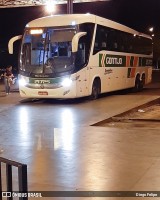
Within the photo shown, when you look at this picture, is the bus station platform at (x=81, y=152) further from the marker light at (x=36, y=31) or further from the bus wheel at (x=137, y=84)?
the bus wheel at (x=137, y=84)

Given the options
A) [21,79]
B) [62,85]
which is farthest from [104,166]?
[21,79]

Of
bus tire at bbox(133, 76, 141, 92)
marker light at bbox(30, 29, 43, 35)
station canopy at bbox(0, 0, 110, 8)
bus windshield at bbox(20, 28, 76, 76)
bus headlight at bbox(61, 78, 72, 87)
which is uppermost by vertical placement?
station canopy at bbox(0, 0, 110, 8)

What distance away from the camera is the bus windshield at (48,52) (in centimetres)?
1648

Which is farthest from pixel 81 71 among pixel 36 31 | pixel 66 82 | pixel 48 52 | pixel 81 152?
pixel 81 152

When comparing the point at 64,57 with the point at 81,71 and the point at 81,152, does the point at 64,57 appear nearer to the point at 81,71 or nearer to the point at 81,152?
the point at 81,71

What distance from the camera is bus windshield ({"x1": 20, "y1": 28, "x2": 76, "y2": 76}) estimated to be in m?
16.5

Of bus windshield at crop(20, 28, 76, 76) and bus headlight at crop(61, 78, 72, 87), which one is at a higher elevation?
bus windshield at crop(20, 28, 76, 76)

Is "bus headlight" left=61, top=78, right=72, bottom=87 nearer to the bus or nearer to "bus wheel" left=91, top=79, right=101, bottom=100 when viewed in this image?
the bus

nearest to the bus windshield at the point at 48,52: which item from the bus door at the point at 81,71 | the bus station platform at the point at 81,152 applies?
the bus door at the point at 81,71

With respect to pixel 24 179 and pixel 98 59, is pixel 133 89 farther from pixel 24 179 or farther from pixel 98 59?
pixel 24 179

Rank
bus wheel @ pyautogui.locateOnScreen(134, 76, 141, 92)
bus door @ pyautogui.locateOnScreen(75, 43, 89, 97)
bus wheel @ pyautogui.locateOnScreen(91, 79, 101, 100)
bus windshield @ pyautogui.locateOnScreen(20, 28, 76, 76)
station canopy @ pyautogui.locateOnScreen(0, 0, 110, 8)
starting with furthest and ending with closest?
1. station canopy @ pyautogui.locateOnScreen(0, 0, 110, 8)
2. bus wheel @ pyautogui.locateOnScreen(134, 76, 141, 92)
3. bus wheel @ pyautogui.locateOnScreen(91, 79, 101, 100)
4. bus door @ pyautogui.locateOnScreen(75, 43, 89, 97)
5. bus windshield @ pyautogui.locateOnScreen(20, 28, 76, 76)

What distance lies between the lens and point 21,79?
17141 millimetres

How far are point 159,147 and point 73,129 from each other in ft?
9.81

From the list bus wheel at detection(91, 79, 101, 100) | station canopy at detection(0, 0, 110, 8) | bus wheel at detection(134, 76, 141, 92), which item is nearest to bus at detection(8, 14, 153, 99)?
bus wheel at detection(91, 79, 101, 100)
